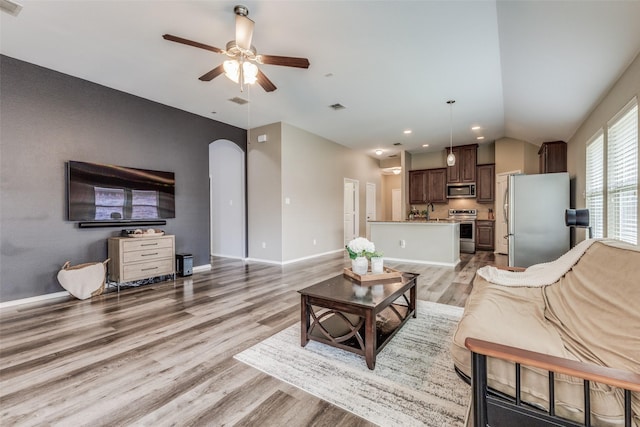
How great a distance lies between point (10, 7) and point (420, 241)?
6.44 m

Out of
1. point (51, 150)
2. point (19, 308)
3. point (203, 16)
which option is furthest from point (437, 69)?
point (19, 308)

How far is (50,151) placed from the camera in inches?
147

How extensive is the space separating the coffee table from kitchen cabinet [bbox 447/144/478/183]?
612cm

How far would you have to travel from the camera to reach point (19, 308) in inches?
132

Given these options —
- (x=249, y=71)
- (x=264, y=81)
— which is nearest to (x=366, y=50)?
(x=264, y=81)

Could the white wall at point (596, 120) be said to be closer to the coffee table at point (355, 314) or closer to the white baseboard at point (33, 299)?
the coffee table at point (355, 314)

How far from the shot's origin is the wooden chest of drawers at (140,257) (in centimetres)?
403

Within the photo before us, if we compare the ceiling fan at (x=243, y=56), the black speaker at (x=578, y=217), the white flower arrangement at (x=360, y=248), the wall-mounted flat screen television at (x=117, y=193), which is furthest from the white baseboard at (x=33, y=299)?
the black speaker at (x=578, y=217)

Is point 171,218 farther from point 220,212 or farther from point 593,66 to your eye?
point 593,66

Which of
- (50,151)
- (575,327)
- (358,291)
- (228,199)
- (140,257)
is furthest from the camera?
(228,199)

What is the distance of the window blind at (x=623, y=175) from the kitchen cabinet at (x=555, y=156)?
2.67m

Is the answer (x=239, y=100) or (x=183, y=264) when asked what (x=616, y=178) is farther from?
(x=183, y=264)

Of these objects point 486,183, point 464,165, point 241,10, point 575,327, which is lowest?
point 575,327

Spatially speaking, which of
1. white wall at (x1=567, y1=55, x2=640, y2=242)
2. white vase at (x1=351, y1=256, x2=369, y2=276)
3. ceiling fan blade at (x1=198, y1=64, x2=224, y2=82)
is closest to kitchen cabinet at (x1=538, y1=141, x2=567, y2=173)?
white wall at (x1=567, y1=55, x2=640, y2=242)
